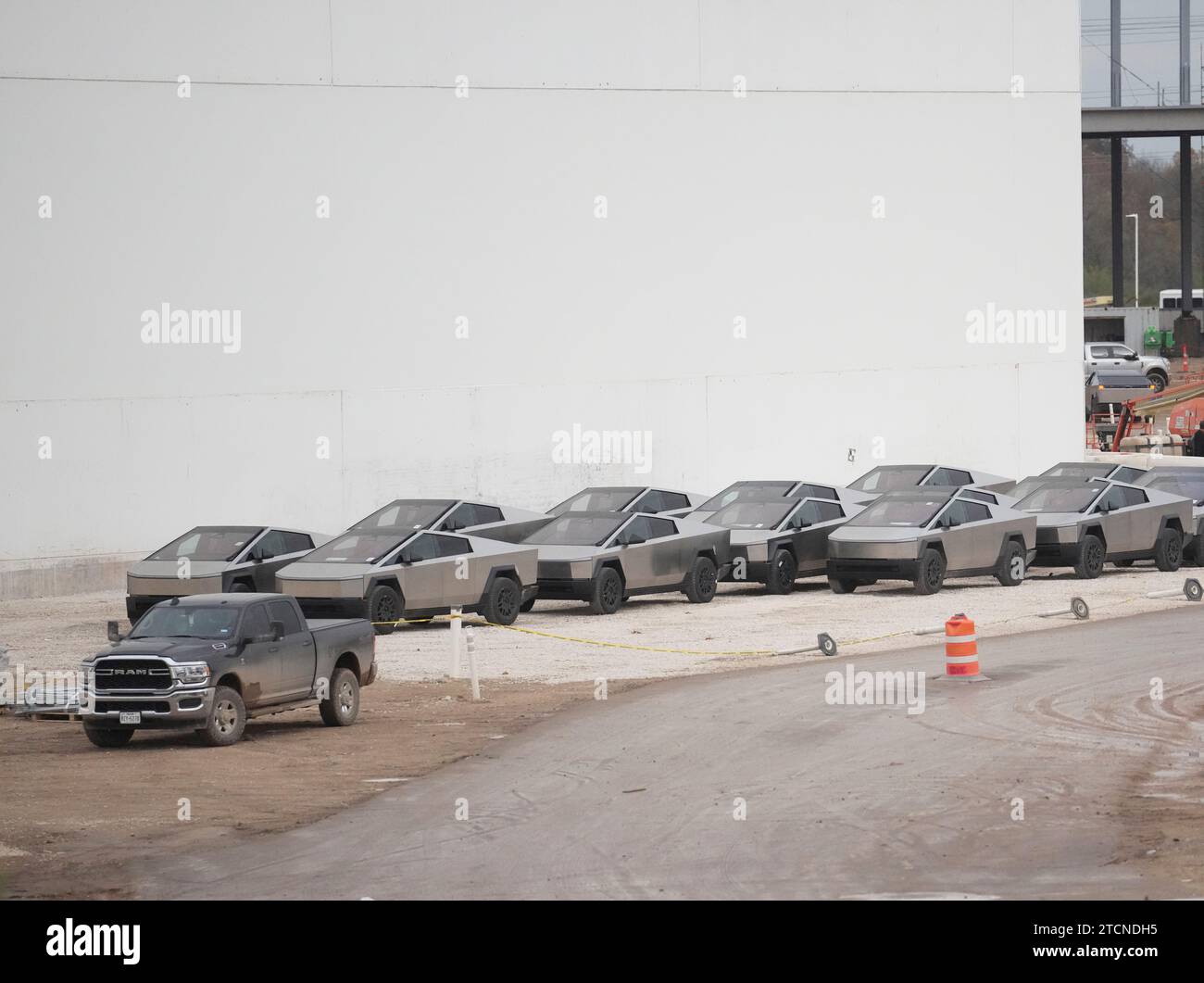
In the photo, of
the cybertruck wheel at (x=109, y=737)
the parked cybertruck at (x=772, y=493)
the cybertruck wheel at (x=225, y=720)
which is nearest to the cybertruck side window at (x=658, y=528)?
the parked cybertruck at (x=772, y=493)

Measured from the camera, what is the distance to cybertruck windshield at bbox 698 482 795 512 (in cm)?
3089

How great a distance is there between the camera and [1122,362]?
2707 inches

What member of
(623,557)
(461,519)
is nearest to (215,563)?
(461,519)

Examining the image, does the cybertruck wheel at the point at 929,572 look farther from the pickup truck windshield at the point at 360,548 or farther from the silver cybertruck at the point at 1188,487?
the pickup truck windshield at the point at 360,548

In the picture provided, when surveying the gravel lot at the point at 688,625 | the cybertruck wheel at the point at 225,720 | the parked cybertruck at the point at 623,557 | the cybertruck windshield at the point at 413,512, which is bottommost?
the gravel lot at the point at 688,625

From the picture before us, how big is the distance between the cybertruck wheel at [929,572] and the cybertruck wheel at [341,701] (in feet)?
40.1

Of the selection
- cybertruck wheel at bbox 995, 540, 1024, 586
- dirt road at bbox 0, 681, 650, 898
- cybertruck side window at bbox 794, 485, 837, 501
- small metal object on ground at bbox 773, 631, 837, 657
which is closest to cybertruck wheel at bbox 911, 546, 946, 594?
cybertruck wheel at bbox 995, 540, 1024, 586

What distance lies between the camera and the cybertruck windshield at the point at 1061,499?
3044 cm

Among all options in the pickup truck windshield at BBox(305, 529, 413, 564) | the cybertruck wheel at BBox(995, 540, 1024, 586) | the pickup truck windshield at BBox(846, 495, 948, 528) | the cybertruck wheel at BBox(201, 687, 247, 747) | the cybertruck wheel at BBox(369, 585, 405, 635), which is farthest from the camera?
the cybertruck wheel at BBox(995, 540, 1024, 586)

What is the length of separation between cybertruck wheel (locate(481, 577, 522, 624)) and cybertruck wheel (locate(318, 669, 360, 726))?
681cm

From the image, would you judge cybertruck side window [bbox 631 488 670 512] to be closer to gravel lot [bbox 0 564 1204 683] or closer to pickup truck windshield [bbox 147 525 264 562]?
gravel lot [bbox 0 564 1204 683]

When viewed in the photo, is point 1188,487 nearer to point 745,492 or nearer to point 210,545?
point 745,492

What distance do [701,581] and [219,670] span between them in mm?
12303

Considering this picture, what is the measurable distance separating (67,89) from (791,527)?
15620mm
